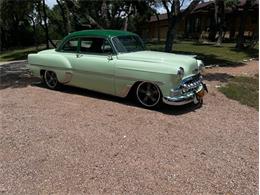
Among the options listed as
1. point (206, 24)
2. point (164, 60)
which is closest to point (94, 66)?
point (164, 60)

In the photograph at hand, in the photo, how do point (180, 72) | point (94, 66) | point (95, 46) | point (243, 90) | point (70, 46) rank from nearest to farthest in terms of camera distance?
point (180, 72) < point (94, 66) < point (95, 46) < point (70, 46) < point (243, 90)

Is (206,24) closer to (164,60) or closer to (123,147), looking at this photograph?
(164,60)

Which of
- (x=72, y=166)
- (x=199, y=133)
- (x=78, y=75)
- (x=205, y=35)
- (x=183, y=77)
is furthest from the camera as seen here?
(x=205, y=35)

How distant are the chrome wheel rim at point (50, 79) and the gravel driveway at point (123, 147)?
3.72ft

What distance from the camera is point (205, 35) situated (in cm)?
A: 3528

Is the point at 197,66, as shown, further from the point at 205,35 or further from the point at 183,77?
the point at 205,35

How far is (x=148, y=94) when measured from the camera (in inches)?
273

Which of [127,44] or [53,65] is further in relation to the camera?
[53,65]

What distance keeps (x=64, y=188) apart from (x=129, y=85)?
3395 mm

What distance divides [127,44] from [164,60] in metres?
1.25

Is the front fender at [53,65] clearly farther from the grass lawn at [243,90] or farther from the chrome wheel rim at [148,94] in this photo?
the grass lawn at [243,90]

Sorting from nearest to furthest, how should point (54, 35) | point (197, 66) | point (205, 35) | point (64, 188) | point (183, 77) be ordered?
point (64, 188)
point (183, 77)
point (197, 66)
point (205, 35)
point (54, 35)

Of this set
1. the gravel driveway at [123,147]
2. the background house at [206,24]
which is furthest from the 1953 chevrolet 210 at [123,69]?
the background house at [206,24]

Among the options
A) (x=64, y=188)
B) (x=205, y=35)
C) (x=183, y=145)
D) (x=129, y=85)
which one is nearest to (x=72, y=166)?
(x=64, y=188)
